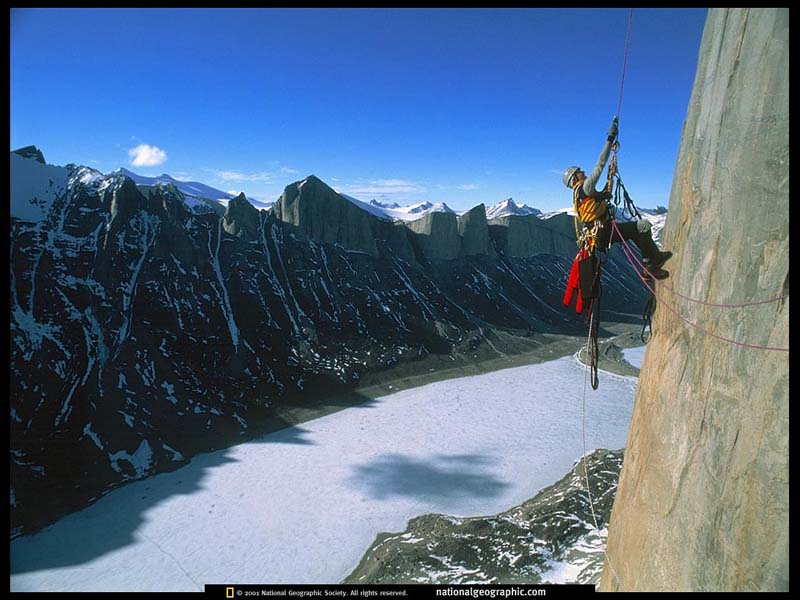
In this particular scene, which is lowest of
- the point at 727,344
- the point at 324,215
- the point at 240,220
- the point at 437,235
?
the point at 727,344

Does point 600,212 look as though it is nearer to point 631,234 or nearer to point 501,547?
point 631,234

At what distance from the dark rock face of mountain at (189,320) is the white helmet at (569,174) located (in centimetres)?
3207

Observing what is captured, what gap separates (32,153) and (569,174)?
203 ft

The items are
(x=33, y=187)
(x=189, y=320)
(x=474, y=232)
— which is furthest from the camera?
(x=474, y=232)

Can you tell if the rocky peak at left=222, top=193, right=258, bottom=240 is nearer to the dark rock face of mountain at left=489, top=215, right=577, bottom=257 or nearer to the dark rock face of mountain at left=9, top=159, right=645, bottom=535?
the dark rock face of mountain at left=9, top=159, right=645, bottom=535

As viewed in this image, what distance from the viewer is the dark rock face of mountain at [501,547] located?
1520 centimetres

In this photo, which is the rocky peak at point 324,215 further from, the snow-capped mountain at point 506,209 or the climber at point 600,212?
the snow-capped mountain at point 506,209

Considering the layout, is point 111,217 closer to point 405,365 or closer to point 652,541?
point 405,365

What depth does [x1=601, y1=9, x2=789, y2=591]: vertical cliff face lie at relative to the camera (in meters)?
3.38

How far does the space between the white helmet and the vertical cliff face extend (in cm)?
173

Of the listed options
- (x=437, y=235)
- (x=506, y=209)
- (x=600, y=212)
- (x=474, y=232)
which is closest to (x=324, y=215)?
(x=437, y=235)

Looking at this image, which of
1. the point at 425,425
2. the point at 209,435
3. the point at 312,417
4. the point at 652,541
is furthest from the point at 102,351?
the point at 652,541

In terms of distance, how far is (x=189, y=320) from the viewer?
4388 cm
